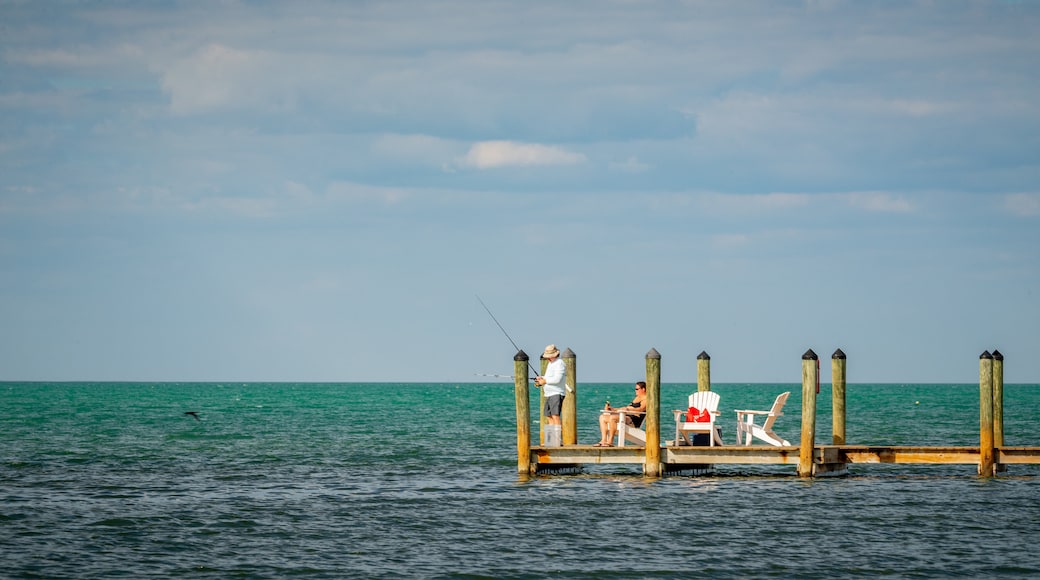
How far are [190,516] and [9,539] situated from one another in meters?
3.16

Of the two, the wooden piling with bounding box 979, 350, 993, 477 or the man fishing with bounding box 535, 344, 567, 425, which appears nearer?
the wooden piling with bounding box 979, 350, 993, 477

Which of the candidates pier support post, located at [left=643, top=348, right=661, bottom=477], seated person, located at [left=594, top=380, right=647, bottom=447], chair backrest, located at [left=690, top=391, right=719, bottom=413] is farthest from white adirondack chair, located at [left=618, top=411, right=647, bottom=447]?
chair backrest, located at [left=690, top=391, right=719, bottom=413]

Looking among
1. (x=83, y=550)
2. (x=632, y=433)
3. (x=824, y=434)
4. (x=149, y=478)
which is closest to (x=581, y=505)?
(x=632, y=433)

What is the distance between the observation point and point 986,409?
22.3 m

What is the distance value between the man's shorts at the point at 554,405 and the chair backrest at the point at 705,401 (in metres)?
2.50

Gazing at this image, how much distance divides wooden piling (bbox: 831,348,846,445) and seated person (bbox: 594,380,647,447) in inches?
139


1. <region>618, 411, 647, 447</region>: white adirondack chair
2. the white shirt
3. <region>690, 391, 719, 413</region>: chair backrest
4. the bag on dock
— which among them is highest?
the white shirt

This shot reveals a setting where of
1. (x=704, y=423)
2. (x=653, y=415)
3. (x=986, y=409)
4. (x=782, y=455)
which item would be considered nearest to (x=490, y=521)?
(x=653, y=415)

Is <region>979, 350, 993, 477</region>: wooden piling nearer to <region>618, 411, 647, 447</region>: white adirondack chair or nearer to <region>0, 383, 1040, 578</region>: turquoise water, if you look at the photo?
<region>0, 383, 1040, 578</region>: turquoise water

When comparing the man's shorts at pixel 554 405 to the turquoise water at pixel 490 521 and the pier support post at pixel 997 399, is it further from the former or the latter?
the pier support post at pixel 997 399

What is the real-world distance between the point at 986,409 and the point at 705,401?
16.4 feet

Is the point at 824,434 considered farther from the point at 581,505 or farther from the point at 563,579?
the point at 563,579

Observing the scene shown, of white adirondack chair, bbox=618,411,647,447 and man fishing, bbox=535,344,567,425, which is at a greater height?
man fishing, bbox=535,344,567,425

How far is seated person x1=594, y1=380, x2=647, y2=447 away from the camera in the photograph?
23.4 metres
